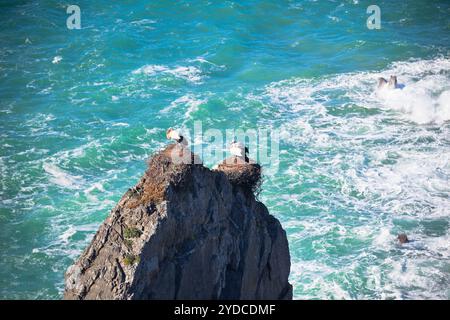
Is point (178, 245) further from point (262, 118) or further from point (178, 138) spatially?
point (262, 118)

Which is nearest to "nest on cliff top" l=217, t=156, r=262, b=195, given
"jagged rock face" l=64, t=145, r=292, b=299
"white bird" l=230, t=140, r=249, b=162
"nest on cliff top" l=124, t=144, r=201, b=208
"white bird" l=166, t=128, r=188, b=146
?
"jagged rock face" l=64, t=145, r=292, b=299

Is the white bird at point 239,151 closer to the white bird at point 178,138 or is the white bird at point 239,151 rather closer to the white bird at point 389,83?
the white bird at point 178,138

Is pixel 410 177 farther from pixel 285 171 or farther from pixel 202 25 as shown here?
pixel 202 25

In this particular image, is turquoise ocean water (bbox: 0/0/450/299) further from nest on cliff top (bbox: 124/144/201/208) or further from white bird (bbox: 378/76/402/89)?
nest on cliff top (bbox: 124/144/201/208)

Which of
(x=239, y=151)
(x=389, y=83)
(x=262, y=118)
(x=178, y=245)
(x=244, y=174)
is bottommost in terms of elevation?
(x=262, y=118)

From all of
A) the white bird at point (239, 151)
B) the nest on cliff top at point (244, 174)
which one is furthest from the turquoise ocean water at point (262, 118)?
the nest on cliff top at point (244, 174)

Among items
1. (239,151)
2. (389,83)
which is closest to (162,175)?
(239,151)
